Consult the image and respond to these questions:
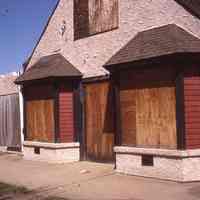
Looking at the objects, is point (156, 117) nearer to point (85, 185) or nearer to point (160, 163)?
point (160, 163)

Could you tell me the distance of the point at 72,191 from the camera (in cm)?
1059

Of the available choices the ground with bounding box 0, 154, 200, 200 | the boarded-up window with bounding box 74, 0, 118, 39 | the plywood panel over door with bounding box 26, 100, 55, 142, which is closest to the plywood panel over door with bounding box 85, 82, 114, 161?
the ground with bounding box 0, 154, 200, 200

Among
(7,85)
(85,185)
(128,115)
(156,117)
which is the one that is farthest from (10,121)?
(156,117)

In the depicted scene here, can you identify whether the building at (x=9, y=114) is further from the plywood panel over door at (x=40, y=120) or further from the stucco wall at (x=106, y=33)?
the plywood panel over door at (x=40, y=120)

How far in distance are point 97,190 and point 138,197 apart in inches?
49.3

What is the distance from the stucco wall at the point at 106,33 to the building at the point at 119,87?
1.0 inches

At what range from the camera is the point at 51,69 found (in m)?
15.7

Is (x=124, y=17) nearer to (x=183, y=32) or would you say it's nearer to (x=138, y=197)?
(x=183, y=32)

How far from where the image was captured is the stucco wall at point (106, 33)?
12.1m

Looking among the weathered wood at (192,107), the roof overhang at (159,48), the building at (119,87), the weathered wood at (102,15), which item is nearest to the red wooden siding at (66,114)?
the building at (119,87)

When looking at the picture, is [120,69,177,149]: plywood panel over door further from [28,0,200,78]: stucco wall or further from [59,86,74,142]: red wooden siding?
[59,86,74,142]: red wooden siding

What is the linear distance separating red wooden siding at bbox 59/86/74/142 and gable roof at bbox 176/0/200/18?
17.2 feet

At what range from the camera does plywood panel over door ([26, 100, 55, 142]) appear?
15.8 meters

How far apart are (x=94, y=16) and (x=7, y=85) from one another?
6.89 m
